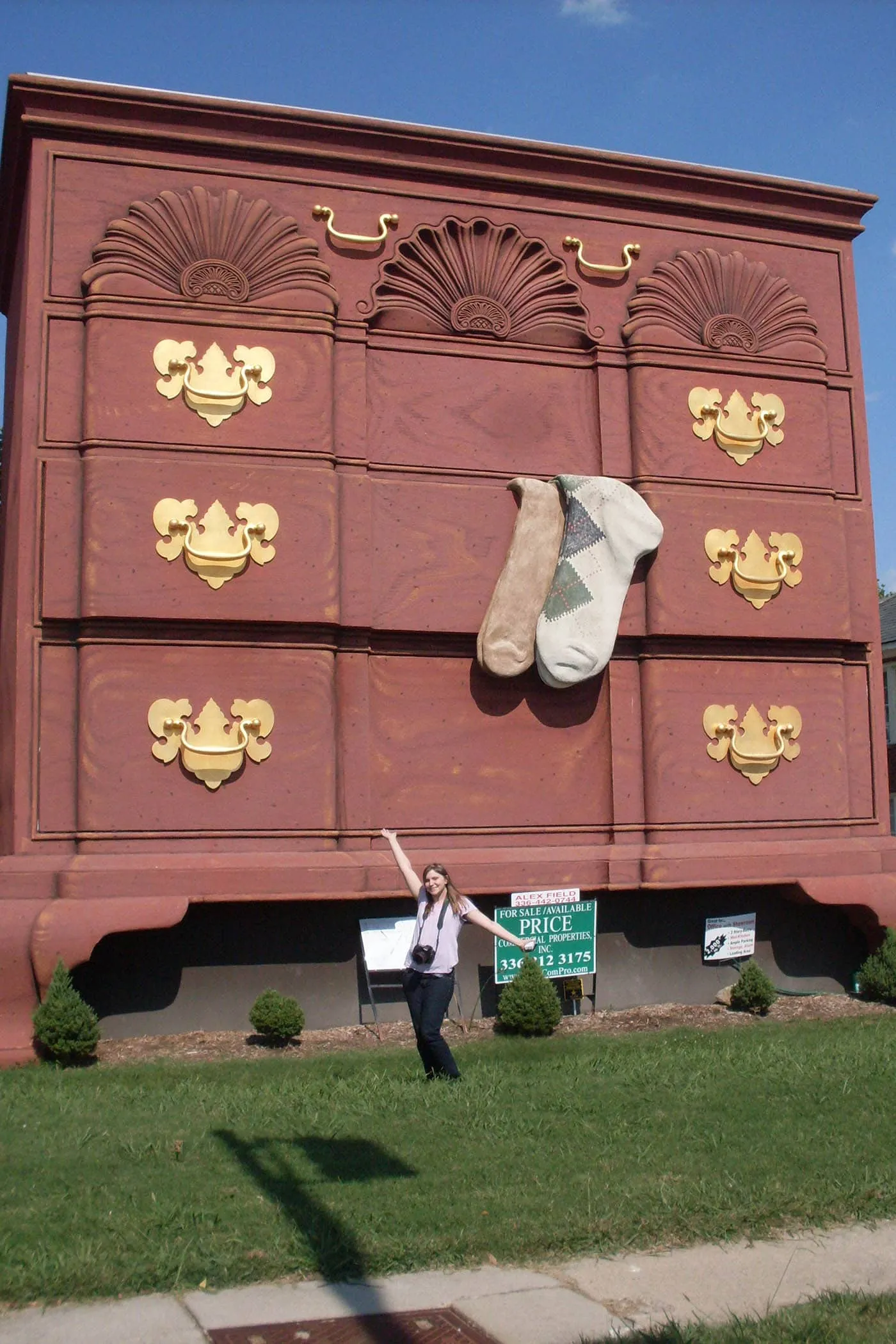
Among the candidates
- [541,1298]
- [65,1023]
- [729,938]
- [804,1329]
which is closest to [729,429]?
[729,938]

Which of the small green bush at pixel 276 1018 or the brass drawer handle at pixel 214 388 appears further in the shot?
the brass drawer handle at pixel 214 388

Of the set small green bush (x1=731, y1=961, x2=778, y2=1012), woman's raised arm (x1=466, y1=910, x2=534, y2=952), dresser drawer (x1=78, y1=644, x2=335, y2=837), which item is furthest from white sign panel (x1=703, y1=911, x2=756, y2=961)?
woman's raised arm (x1=466, y1=910, x2=534, y2=952)

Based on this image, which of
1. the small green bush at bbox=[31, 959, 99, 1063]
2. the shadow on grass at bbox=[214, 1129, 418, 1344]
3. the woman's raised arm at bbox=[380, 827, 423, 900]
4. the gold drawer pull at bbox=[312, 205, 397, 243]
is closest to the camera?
the shadow on grass at bbox=[214, 1129, 418, 1344]

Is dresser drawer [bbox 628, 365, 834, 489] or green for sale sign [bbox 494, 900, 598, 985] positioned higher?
dresser drawer [bbox 628, 365, 834, 489]

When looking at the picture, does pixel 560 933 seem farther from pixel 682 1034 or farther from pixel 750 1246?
pixel 750 1246

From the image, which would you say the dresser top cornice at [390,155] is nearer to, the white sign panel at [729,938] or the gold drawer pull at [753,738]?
the gold drawer pull at [753,738]

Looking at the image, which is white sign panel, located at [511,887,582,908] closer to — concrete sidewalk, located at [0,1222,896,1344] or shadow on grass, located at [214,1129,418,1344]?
shadow on grass, located at [214,1129,418,1344]

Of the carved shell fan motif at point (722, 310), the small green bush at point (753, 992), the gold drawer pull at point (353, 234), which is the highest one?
the gold drawer pull at point (353, 234)

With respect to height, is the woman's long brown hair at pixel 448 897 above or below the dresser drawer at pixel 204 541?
below

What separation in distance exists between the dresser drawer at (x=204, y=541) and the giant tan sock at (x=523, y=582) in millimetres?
1464

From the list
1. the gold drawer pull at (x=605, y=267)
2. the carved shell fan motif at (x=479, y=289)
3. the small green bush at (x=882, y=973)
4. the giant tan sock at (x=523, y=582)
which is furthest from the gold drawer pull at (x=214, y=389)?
the small green bush at (x=882, y=973)

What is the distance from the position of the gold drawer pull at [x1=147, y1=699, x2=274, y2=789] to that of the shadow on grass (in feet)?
13.0

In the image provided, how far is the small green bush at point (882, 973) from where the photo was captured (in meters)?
12.6

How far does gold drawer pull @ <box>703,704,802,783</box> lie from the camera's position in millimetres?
12750
